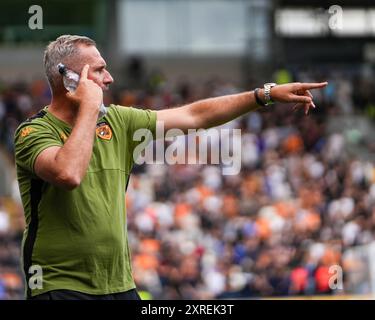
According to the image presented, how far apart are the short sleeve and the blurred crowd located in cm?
1002

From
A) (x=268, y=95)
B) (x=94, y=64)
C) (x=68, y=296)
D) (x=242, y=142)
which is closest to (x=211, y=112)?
(x=268, y=95)

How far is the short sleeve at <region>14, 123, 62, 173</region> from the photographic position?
16.4 ft

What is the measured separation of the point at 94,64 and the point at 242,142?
55.8 feet

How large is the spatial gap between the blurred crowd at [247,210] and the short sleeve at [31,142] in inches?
394

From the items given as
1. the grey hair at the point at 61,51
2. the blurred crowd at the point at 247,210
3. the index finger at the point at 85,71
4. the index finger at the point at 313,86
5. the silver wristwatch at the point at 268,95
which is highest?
the grey hair at the point at 61,51

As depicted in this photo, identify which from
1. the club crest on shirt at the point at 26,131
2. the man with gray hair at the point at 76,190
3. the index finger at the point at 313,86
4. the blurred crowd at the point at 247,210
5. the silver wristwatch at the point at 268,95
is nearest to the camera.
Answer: the man with gray hair at the point at 76,190

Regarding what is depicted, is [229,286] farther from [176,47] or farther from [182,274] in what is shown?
[176,47]

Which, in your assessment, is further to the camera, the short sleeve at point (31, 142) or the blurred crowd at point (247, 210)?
the blurred crowd at point (247, 210)

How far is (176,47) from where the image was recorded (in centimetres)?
2864

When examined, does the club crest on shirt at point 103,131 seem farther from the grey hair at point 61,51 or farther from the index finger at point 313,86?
the index finger at point 313,86

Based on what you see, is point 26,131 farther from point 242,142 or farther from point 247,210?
point 242,142

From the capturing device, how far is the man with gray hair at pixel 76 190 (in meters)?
4.98

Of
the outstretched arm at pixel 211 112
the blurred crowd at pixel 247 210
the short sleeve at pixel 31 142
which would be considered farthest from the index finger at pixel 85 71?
the blurred crowd at pixel 247 210

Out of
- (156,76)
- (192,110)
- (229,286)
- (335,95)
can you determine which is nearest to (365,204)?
(229,286)
